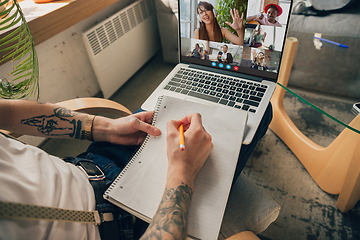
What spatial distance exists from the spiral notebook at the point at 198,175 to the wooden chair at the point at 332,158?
0.54 meters

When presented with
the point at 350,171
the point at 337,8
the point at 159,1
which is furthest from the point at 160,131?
the point at 337,8

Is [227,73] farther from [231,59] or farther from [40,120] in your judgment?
[40,120]

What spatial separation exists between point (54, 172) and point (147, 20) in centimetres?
183

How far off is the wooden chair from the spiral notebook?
542 mm

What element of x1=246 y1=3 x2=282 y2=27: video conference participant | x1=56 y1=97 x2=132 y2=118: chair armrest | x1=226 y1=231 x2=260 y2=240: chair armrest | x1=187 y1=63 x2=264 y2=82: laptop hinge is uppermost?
x1=246 y1=3 x2=282 y2=27: video conference participant

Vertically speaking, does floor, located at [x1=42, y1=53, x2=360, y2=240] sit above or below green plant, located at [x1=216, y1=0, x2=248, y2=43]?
below

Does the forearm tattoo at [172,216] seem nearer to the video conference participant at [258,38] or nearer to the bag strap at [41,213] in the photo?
the bag strap at [41,213]

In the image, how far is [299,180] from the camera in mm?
1250

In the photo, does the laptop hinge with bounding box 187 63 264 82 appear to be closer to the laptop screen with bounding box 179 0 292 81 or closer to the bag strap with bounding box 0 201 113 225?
the laptop screen with bounding box 179 0 292 81

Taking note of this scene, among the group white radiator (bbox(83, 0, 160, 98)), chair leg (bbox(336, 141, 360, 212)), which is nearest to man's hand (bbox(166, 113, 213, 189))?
chair leg (bbox(336, 141, 360, 212))

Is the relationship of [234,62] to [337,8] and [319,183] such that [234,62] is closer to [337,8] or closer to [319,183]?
[319,183]

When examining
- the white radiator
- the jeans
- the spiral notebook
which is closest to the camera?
the spiral notebook

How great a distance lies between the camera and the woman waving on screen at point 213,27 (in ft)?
2.53

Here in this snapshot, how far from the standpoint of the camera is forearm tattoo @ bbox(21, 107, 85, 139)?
72 cm
